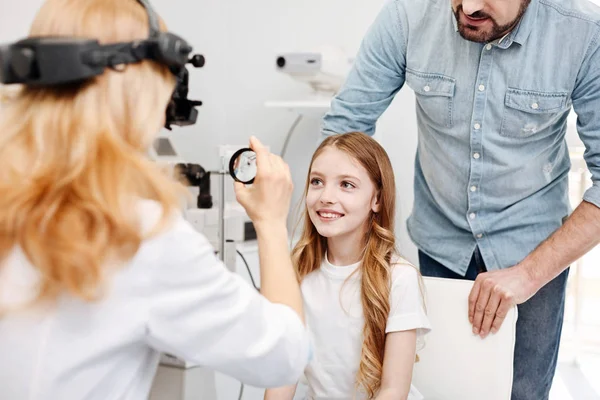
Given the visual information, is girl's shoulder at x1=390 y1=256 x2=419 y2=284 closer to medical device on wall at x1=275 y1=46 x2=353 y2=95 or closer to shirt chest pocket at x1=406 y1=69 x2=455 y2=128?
shirt chest pocket at x1=406 y1=69 x2=455 y2=128

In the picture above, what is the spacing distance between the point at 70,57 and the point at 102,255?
0.22 metres

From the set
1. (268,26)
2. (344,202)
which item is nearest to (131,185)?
(344,202)

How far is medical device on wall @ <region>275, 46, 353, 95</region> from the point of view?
2.32m

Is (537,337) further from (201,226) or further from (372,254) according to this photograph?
(201,226)

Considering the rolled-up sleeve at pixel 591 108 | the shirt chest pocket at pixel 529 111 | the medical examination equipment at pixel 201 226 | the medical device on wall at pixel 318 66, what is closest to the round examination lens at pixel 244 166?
the medical examination equipment at pixel 201 226

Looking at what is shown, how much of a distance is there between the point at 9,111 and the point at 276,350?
0.44 meters

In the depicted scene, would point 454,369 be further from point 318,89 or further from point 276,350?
point 318,89

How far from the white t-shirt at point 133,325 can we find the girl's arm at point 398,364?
2.03ft

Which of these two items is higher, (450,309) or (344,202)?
(344,202)

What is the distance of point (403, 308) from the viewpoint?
4.78 ft

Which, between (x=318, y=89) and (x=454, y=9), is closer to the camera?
(x=454, y=9)

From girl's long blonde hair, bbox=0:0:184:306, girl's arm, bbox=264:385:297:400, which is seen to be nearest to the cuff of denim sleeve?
girl's arm, bbox=264:385:297:400

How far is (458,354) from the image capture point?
58.7 inches

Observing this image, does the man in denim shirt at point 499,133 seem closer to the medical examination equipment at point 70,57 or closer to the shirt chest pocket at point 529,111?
the shirt chest pocket at point 529,111
